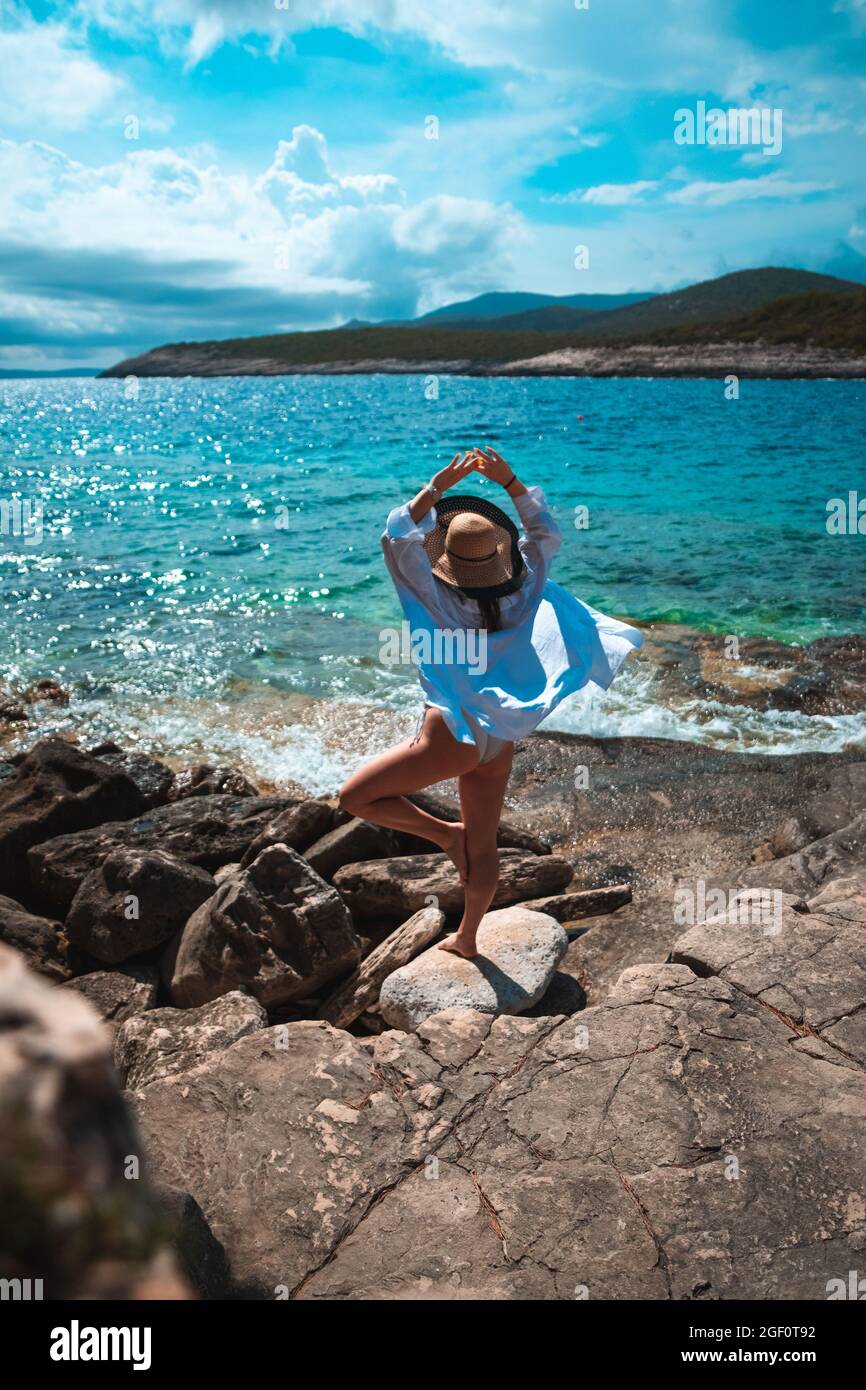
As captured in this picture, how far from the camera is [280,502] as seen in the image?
27.2 metres

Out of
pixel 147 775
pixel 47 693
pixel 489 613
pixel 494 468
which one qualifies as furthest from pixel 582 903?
pixel 47 693

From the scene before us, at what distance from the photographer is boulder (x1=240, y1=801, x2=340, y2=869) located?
6.21 metres

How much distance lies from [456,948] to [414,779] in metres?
1.00

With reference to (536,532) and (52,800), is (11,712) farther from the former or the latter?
(536,532)

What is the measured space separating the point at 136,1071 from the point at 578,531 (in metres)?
18.2

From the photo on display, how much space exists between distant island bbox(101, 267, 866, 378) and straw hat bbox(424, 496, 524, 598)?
76.5 m

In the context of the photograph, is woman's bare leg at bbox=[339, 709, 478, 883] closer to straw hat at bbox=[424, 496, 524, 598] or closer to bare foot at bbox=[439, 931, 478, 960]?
bare foot at bbox=[439, 931, 478, 960]

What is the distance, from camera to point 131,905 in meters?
5.28

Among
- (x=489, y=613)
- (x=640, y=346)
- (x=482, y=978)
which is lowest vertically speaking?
(x=482, y=978)

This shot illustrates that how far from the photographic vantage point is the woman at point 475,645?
13.7 feet

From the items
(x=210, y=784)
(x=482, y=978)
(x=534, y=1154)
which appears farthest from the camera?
(x=210, y=784)

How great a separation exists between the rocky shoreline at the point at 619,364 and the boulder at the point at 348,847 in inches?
2984

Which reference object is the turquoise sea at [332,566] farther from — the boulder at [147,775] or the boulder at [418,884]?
the boulder at [418,884]
